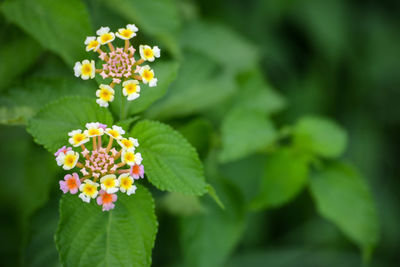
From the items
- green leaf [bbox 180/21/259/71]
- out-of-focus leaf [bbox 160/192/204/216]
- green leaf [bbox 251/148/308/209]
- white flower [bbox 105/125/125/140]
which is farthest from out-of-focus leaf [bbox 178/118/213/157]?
green leaf [bbox 180/21/259/71]

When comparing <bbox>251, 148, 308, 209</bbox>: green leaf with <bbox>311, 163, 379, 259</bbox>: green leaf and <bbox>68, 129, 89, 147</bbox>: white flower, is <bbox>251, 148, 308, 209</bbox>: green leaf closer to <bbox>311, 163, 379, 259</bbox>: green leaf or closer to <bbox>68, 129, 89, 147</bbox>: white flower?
<bbox>311, 163, 379, 259</bbox>: green leaf

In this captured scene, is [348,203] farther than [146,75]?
Yes

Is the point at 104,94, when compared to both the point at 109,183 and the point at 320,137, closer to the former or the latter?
the point at 109,183

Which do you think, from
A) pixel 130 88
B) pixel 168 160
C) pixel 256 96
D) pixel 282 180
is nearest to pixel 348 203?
pixel 282 180

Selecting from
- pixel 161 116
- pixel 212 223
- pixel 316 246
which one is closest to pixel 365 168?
pixel 316 246

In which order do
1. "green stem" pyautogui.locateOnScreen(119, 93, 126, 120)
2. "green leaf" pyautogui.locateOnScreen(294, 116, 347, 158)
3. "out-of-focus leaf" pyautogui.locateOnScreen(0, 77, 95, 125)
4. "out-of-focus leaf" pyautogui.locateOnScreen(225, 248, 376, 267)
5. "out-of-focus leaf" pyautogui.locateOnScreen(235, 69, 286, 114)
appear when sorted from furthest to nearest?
"out-of-focus leaf" pyautogui.locateOnScreen(225, 248, 376, 267) → "out-of-focus leaf" pyautogui.locateOnScreen(235, 69, 286, 114) → "green leaf" pyautogui.locateOnScreen(294, 116, 347, 158) → "out-of-focus leaf" pyautogui.locateOnScreen(0, 77, 95, 125) → "green stem" pyautogui.locateOnScreen(119, 93, 126, 120)

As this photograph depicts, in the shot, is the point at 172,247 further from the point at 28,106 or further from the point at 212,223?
the point at 28,106

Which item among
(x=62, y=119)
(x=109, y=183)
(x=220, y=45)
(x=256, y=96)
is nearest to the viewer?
(x=109, y=183)
